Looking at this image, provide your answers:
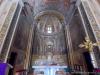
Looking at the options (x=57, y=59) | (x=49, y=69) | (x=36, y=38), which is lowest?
(x=49, y=69)

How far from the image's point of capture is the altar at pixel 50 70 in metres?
12.6

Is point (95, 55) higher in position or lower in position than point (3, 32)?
lower

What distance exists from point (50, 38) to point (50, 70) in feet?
16.6

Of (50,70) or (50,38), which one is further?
(50,38)

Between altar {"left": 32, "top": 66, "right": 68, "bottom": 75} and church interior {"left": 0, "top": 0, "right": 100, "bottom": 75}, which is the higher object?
church interior {"left": 0, "top": 0, "right": 100, "bottom": 75}

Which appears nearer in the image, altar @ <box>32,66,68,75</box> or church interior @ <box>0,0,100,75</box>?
church interior @ <box>0,0,100,75</box>

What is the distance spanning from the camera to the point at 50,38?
1709 centimetres

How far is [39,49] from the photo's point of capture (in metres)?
15.6

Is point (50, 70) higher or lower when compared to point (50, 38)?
lower

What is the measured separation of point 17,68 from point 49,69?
3837mm

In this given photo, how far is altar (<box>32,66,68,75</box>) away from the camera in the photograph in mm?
12570

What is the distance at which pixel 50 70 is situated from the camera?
13.0 meters

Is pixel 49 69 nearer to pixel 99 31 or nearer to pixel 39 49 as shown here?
pixel 39 49

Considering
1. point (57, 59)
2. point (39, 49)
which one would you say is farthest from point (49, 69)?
point (39, 49)
